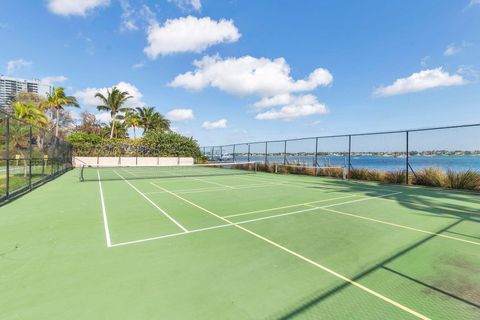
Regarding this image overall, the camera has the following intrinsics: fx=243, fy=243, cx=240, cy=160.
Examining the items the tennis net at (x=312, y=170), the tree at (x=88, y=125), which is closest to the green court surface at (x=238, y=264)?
the tennis net at (x=312, y=170)

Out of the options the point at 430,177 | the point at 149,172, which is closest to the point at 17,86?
the point at 149,172

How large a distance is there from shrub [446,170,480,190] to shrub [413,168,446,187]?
9.8 inches

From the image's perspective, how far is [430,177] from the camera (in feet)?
37.4

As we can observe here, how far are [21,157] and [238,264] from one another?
11.6 meters

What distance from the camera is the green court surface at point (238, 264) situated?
2303 mm

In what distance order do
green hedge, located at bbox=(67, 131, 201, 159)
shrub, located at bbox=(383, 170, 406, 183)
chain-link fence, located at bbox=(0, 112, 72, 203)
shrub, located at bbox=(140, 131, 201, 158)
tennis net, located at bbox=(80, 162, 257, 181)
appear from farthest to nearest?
shrub, located at bbox=(140, 131, 201, 158)
green hedge, located at bbox=(67, 131, 201, 159)
tennis net, located at bbox=(80, 162, 257, 181)
shrub, located at bbox=(383, 170, 406, 183)
chain-link fence, located at bbox=(0, 112, 72, 203)

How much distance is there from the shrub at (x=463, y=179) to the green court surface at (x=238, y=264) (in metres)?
5.53

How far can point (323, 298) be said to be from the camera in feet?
8.00

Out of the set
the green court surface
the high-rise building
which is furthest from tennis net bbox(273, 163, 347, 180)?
the high-rise building

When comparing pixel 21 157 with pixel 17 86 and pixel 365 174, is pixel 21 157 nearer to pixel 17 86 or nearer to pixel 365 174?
pixel 365 174

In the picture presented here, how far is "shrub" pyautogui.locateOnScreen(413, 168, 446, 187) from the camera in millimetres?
11037

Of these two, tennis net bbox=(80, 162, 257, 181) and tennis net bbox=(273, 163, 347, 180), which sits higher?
tennis net bbox=(273, 163, 347, 180)

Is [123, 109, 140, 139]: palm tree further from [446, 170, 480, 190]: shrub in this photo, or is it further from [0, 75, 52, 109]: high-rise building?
[446, 170, 480, 190]: shrub

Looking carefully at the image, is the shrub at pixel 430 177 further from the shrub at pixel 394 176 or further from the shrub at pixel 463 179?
the shrub at pixel 394 176
